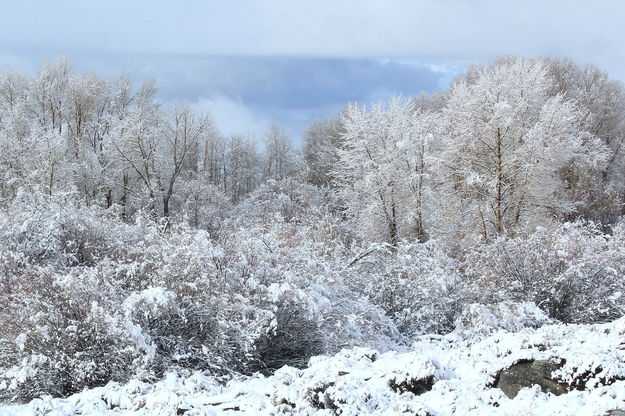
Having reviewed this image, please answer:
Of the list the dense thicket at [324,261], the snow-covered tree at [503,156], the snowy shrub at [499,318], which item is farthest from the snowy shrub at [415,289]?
the snow-covered tree at [503,156]

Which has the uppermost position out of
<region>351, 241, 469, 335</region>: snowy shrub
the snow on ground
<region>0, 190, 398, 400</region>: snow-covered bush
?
the snow on ground

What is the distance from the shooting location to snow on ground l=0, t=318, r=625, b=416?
4.09 metres

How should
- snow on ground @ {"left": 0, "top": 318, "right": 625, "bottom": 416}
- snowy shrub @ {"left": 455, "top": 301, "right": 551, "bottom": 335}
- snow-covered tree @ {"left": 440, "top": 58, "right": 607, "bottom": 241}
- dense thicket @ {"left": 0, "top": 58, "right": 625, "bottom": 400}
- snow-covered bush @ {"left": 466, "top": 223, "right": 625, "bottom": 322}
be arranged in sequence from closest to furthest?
snow on ground @ {"left": 0, "top": 318, "right": 625, "bottom": 416} → dense thicket @ {"left": 0, "top": 58, "right": 625, "bottom": 400} → snowy shrub @ {"left": 455, "top": 301, "right": 551, "bottom": 335} → snow-covered bush @ {"left": 466, "top": 223, "right": 625, "bottom": 322} → snow-covered tree @ {"left": 440, "top": 58, "right": 607, "bottom": 241}

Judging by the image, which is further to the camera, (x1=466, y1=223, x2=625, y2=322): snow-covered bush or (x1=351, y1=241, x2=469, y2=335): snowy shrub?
(x1=351, y1=241, x2=469, y2=335): snowy shrub

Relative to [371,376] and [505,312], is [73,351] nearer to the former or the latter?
[371,376]

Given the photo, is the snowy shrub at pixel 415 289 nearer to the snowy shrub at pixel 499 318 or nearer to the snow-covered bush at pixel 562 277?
the snow-covered bush at pixel 562 277

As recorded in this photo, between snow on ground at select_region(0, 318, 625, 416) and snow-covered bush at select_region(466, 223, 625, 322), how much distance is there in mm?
4279

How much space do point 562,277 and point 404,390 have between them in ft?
20.7

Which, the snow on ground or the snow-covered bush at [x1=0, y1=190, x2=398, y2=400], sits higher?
the snow on ground

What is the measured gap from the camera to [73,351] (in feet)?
20.9

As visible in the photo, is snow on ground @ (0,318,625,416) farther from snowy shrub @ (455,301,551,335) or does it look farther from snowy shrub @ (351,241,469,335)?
snowy shrub @ (351,241,469,335)

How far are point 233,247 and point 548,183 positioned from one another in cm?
1730

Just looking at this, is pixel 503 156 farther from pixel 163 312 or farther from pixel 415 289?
pixel 163 312

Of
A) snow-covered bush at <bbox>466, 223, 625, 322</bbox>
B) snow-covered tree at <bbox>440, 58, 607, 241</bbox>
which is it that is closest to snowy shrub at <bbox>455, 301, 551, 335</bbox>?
snow-covered bush at <bbox>466, 223, 625, 322</bbox>
